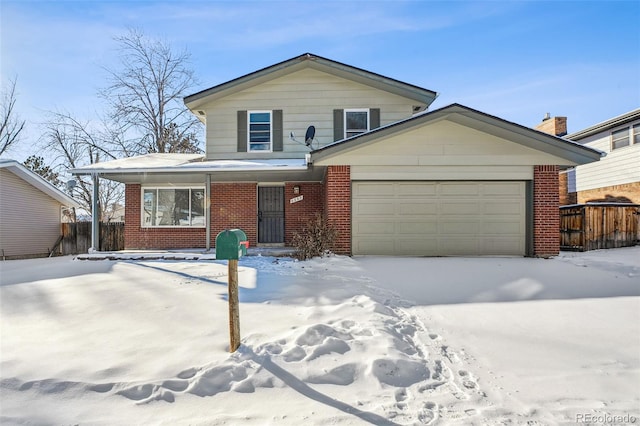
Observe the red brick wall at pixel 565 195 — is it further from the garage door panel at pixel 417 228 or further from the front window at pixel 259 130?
the front window at pixel 259 130

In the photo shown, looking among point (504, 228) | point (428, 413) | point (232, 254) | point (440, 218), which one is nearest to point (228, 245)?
point (232, 254)

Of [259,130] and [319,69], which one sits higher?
[319,69]

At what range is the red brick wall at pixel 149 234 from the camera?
41.6ft

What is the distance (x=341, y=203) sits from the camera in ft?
31.0

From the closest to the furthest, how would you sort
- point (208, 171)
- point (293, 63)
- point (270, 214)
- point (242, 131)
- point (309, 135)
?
point (208, 171), point (309, 135), point (293, 63), point (242, 131), point (270, 214)

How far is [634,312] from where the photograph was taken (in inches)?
189

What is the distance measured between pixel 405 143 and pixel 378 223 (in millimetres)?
2326

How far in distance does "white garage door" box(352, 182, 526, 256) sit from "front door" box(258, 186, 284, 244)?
151 inches

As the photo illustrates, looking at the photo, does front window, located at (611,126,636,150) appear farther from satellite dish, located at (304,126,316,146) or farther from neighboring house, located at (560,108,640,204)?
satellite dish, located at (304,126,316,146)

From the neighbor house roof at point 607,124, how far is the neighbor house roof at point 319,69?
32.4ft

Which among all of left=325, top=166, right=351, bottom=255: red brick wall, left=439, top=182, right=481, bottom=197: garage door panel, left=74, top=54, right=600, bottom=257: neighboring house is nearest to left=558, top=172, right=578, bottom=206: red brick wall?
left=74, top=54, right=600, bottom=257: neighboring house

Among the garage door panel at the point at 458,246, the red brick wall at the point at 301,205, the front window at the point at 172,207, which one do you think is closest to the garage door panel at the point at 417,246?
the garage door panel at the point at 458,246

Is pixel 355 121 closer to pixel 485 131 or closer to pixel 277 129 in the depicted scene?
pixel 277 129

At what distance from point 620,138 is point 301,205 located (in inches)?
609
